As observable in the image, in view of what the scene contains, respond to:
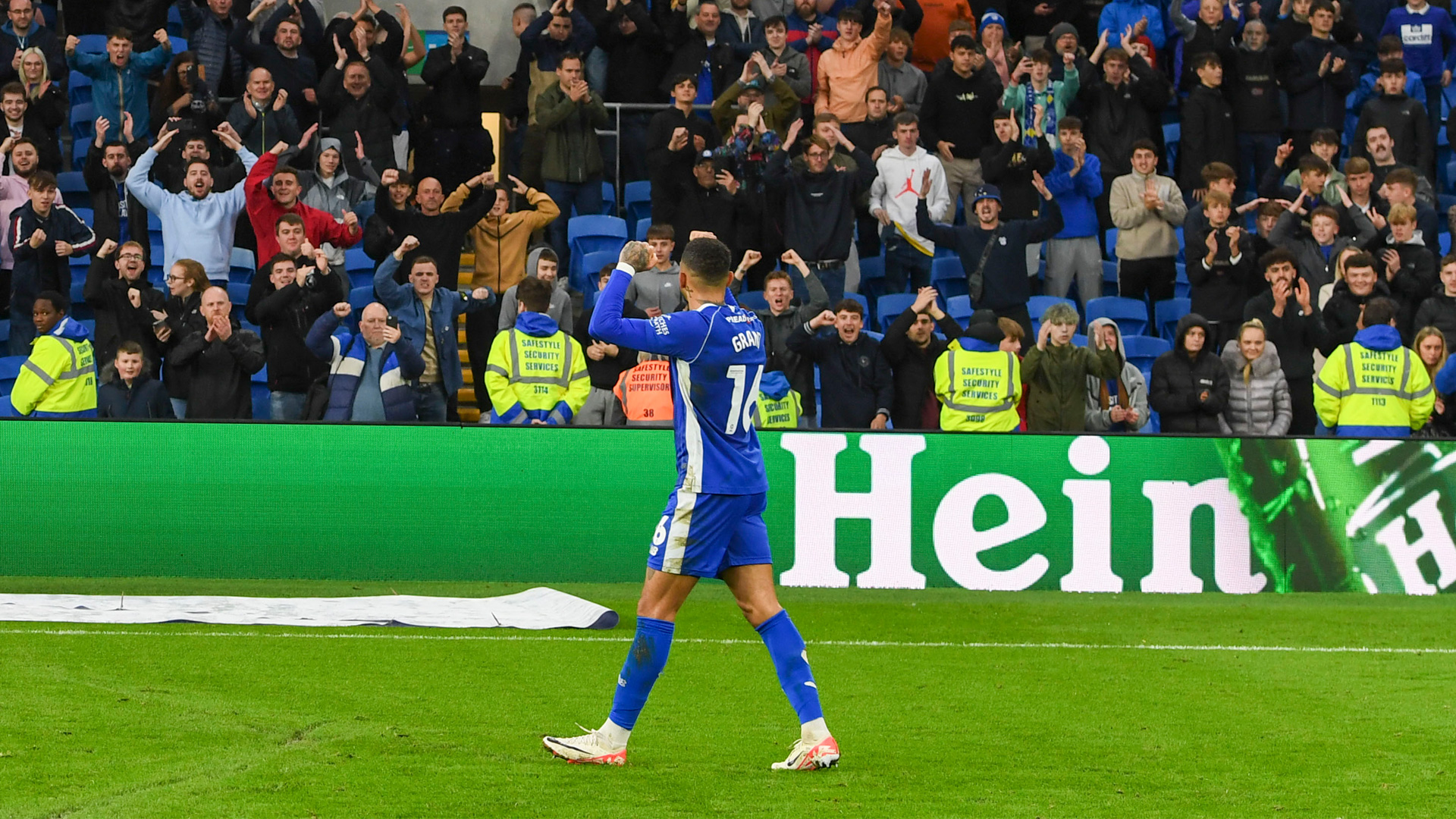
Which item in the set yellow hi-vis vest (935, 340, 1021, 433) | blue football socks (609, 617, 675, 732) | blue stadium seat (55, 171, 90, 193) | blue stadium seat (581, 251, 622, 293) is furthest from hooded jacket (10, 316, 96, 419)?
blue football socks (609, 617, 675, 732)

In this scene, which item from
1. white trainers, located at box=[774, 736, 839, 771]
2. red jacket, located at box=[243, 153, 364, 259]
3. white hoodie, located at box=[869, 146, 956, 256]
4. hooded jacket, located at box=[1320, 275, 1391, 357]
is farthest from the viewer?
white hoodie, located at box=[869, 146, 956, 256]

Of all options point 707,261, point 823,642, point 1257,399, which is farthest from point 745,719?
point 1257,399

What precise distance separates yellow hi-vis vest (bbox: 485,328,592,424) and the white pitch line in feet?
11.0

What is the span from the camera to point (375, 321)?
14.0m

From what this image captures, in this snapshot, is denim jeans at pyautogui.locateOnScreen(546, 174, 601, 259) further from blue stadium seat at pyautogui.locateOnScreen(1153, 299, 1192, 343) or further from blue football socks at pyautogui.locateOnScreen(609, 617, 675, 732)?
blue football socks at pyautogui.locateOnScreen(609, 617, 675, 732)

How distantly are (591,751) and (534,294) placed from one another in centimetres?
763

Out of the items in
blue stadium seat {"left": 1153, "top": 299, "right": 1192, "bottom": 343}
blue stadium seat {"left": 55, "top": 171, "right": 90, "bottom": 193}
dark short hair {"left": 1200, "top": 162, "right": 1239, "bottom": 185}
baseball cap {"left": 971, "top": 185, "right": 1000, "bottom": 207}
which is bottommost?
blue stadium seat {"left": 1153, "top": 299, "right": 1192, "bottom": 343}

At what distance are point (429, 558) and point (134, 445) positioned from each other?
2.44 metres

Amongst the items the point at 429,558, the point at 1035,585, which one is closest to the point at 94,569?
the point at 429,558

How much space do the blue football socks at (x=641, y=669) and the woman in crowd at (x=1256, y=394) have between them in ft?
29.8

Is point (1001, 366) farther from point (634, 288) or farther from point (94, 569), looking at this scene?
point (94, 569)

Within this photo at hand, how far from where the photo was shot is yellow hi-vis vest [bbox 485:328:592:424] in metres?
13.8

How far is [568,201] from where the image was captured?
57.5 feet

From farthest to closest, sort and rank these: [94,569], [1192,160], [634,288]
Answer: [1192,160] → [634,288] → [94,569]
